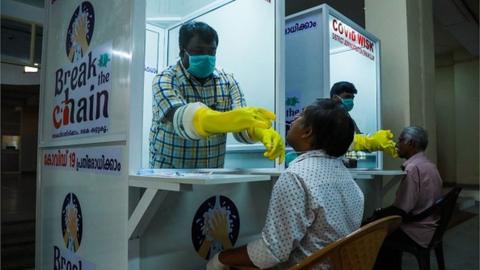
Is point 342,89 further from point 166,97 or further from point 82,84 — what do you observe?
point 82,84

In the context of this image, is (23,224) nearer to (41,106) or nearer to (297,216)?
(41,106)

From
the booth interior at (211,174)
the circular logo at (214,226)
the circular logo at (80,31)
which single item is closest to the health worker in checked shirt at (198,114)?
the booth interior at (211,174)

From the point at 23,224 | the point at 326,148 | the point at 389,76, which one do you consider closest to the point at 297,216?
the point at 326,148

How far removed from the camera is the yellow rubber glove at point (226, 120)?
1.19 m

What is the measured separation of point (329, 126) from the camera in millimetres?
1152

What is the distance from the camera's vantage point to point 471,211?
243 inches

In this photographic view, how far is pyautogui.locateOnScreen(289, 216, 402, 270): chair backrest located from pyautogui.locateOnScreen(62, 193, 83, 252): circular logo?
1.05 metres

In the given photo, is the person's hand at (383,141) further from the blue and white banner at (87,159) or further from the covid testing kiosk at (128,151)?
the blue and white banner at (87,159)

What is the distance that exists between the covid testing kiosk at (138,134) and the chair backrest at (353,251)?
1.00 feet

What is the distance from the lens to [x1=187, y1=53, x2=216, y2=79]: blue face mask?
4.95ft

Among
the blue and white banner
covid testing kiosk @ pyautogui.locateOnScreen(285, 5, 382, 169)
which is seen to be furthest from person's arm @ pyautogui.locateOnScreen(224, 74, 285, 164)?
covid testing kiosk @ pyautogui.locateOnScreen(285, 5, 382, 169)

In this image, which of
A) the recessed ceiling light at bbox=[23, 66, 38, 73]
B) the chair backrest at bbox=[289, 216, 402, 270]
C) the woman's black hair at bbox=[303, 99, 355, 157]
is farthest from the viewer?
the recessed ceiling light at bbox=[23, 66, 38, 73]

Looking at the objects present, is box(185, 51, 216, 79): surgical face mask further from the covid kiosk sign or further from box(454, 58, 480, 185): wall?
box(454, 58, 480, 185): wall

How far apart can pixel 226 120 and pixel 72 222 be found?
0.95 m
